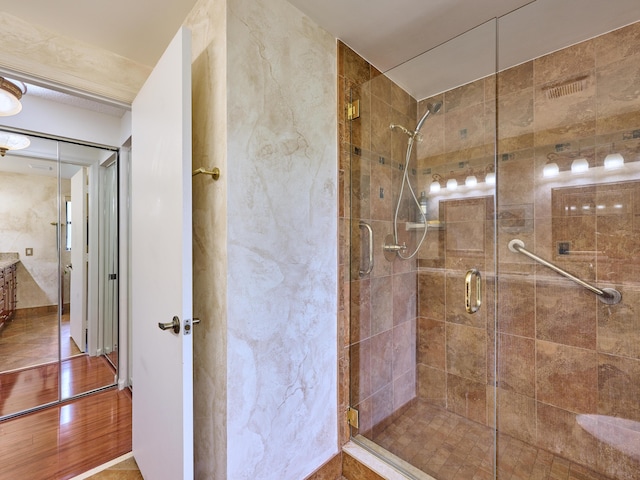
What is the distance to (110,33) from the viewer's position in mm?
1451

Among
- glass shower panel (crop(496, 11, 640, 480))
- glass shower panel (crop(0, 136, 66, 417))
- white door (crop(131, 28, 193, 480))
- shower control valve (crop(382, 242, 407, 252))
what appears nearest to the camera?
white door (crop(131, 28, 193, 480))

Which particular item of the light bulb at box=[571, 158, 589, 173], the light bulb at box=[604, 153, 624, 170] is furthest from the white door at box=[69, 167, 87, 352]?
the light bulb at box=[604, 153, 624, 170]

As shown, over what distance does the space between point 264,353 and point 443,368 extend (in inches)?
55.6

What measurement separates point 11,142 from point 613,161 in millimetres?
3794

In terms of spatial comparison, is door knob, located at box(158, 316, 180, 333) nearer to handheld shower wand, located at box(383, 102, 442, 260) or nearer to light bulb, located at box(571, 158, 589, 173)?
handheld shower wand, located at box(383, 102, 442, 260)

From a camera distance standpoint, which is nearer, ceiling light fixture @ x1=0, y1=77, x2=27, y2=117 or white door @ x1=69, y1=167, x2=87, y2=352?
ceiling light fixture @ x1=0, y1=77, x2=27, y2=117

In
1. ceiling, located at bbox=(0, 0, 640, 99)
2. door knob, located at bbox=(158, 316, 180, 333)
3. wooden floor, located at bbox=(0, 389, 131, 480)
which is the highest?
ceiling, located at bbox=(0, 0, 640, 99)

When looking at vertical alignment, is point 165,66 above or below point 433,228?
above

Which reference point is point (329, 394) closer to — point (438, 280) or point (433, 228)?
point (438, 280)

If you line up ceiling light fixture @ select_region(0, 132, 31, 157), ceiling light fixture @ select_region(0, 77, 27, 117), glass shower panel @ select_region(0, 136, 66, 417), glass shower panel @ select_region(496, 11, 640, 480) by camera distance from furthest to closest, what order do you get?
glass shower panel @ select_region(0, 136, 66, 417) < ceiling light fixture @ select_region(0, 132, 31, 157) < ceiling light fixture @ select_region(0, 77, 27, 117) < glass shower panel @ select_region(496, 11, 640, 480)

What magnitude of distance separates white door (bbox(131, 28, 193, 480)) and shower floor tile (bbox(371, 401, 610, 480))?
1.12 metres

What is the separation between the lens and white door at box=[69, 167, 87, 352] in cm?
238

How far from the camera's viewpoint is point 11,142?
2043 millimetres

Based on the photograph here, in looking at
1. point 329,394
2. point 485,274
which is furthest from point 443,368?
point 329,394
